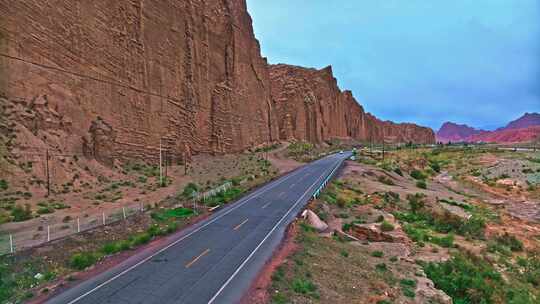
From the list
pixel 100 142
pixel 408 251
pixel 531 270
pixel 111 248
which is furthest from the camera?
pixel 100 142

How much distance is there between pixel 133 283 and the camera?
527 inches

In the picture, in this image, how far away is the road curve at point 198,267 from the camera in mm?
12297

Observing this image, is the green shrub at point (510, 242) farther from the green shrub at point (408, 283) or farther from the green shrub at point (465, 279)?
the green shrub at point (408, 283)

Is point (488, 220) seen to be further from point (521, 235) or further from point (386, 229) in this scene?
point (386, 229)

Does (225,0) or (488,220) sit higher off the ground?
(225,0)

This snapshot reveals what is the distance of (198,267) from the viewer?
1498 cm

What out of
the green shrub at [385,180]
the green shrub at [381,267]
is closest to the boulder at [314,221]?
the green shrub at [381,267]

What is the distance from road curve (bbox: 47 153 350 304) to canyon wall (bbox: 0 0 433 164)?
17.4 m

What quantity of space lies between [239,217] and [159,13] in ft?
112

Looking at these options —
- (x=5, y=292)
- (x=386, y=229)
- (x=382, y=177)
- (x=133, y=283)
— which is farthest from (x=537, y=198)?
(x=5, y=292)

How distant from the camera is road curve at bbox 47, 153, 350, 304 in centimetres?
1230

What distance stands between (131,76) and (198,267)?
31.4 m

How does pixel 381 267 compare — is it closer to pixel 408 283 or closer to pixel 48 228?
pixel 408 283

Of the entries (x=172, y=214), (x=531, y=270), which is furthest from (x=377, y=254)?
(x=172, y=214)
